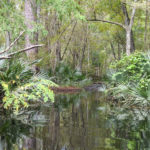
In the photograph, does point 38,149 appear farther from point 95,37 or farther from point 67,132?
point 95,37

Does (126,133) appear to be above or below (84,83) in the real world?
above

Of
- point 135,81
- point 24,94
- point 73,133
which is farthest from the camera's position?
point 135,81

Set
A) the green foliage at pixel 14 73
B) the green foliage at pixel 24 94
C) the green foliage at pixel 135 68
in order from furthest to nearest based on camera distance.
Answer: the green foliage at pixel 135 68, the green foliage at pixel 14 73, the green foliage at pixel 24 94

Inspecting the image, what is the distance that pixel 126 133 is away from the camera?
528 cm

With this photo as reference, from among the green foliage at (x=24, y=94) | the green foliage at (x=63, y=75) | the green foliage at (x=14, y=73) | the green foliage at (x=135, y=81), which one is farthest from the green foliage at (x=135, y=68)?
the green foliage at (x=63, y=75)

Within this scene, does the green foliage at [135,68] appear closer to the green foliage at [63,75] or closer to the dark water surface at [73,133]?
the dark water surface at [73,133]

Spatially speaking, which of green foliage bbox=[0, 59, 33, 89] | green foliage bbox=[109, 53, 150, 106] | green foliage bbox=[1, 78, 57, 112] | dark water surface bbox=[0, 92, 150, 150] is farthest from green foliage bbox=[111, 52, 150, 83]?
green foliage bbox=[1, 78, 57, 112]

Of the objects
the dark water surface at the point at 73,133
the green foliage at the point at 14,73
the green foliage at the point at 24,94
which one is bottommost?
the dark water surface at the point at 73,133

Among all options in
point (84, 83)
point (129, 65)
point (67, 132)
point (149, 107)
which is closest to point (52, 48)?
point (84, 83)

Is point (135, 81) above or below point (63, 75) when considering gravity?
above

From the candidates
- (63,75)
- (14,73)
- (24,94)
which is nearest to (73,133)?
(24,94)

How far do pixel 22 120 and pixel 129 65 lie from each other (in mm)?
6273

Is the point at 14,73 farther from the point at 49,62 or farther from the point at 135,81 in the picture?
the point at 49,62

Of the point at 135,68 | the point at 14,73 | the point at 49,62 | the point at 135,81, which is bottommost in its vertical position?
the point at 49,62
